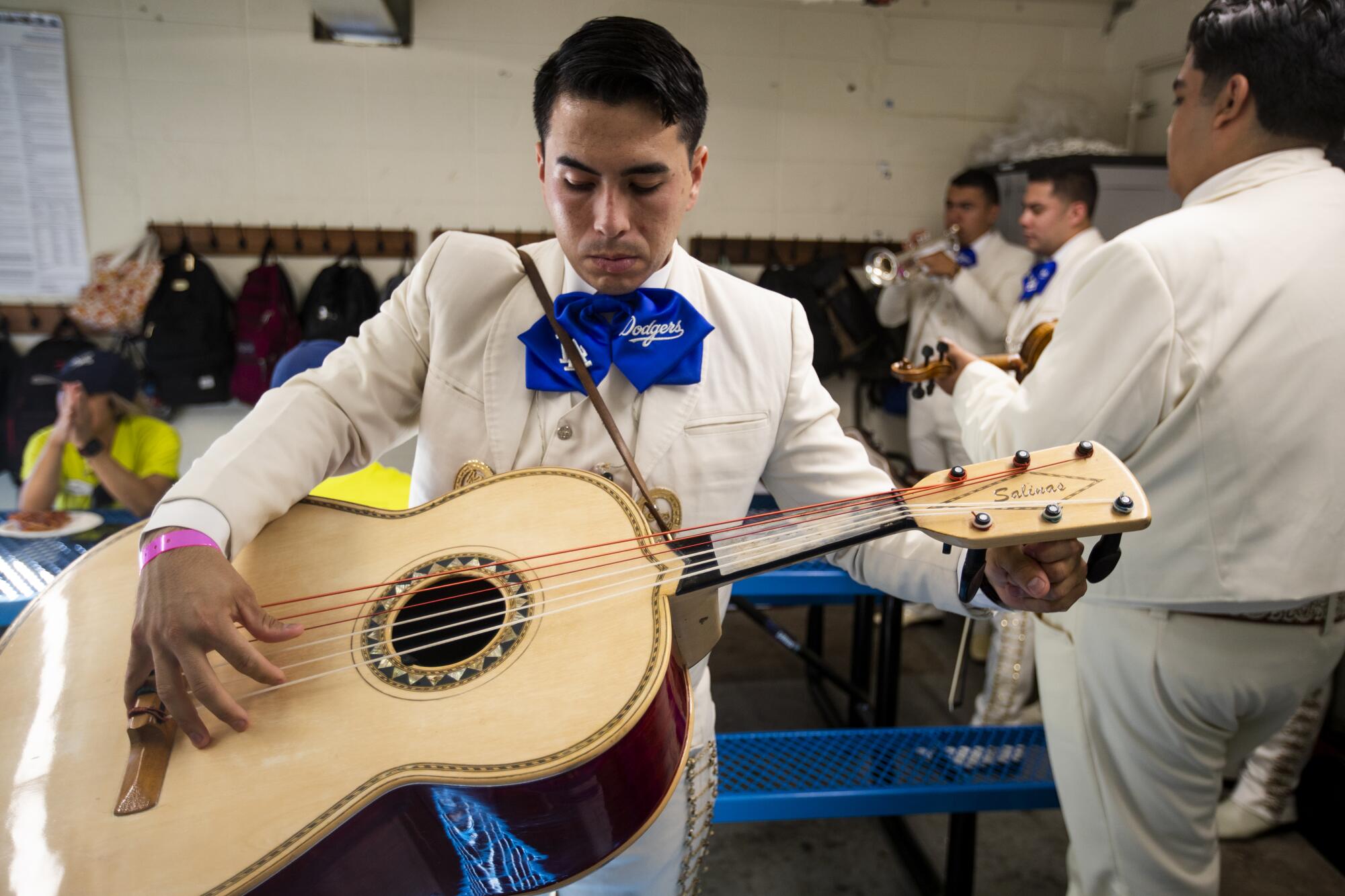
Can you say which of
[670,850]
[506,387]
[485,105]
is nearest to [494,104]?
[485,105]

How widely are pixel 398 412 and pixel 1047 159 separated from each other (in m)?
3.58

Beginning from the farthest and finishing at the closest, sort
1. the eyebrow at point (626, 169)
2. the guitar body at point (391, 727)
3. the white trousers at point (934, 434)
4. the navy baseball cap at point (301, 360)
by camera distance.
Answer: the white trousers at point (934, 434) → the navy baseball cap at point (301, 360) → the eyebrow at point (626, 169) → the guitar body at point (391, 727)

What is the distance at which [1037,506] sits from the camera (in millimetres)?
916

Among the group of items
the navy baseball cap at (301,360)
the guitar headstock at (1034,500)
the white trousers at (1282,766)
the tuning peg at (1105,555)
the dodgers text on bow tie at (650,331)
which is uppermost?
the dodgers text on bow tie at (650,331)

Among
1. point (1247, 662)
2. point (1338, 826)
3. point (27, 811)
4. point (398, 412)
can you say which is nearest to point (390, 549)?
point (398, 412)

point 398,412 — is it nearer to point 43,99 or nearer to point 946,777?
point 946,777

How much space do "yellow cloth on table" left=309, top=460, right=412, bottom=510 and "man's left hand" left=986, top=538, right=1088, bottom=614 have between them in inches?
68.9

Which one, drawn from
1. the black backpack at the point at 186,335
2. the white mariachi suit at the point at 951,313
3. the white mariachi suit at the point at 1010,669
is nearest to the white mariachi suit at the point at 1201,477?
the white mariachi suit at the point at 1010,669

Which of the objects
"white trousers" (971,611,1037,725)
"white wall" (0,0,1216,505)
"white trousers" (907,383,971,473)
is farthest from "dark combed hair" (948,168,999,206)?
"white trousers" (971,611,1037,725)

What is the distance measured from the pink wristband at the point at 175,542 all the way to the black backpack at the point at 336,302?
3448mm

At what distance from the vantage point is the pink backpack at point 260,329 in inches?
163

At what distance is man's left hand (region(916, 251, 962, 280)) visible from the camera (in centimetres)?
389

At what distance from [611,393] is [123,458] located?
2.61 m

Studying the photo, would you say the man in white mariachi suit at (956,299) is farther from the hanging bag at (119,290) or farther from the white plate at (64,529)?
the hanging bag at (119,290)
